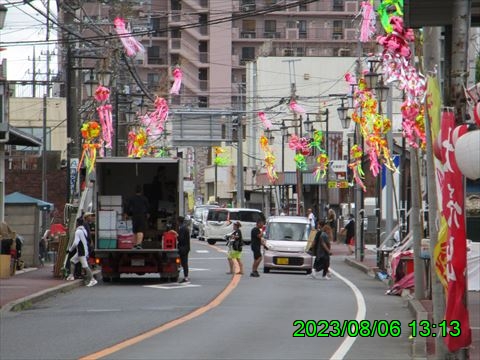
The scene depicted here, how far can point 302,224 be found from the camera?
3956 cm

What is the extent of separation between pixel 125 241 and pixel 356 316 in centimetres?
1100

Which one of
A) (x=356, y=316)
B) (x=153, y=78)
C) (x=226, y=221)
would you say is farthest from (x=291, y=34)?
(x=356, y=316)

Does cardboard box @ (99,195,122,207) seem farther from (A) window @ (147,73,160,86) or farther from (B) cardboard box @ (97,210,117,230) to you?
(A) window @ (147,73,160,86)

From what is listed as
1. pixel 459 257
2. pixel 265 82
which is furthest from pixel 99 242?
pixel 265 82

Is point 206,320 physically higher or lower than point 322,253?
lower

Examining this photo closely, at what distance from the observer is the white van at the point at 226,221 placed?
6234cm

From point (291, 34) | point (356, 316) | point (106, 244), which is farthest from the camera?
point (291, 34)

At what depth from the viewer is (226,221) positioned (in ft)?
208

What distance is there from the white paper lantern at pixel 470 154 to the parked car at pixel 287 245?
88.2ft

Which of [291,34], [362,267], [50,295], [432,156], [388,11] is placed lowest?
[362,267]

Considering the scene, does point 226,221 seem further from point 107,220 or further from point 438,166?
point 438,166

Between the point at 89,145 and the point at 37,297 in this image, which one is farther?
the point at 89,145

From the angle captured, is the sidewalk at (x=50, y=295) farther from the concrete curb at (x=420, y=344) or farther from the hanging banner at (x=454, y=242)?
the hanging banner at (x=454, y=242)

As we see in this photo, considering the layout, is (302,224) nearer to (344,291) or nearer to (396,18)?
(344,291)
